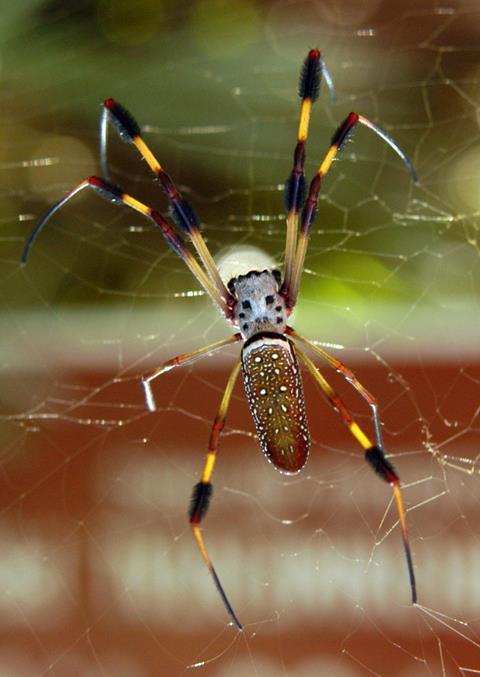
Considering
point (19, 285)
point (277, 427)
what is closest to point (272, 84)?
point (19, 285)

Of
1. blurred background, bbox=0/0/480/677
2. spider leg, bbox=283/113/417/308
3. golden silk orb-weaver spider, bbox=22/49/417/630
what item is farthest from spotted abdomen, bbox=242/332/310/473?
blurred background, bbox=0/0/480/677

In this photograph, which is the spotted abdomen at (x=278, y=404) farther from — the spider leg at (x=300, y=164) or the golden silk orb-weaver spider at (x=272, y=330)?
the spider leg at (x=300, y=164)

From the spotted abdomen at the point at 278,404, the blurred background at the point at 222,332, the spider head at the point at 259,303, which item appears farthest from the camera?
the blurred background at the point at 222,332

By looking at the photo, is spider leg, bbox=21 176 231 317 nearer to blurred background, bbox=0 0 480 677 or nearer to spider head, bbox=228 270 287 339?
spider head, bbox=228 270 287 339

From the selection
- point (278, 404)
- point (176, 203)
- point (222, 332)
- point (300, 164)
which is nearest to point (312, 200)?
point (300, 164)

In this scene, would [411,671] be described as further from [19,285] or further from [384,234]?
[19,285]

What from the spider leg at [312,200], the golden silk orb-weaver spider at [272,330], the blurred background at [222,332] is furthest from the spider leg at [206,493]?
the blurred background at [222,332]

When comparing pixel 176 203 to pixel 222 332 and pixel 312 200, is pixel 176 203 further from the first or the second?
pixel 222 332
